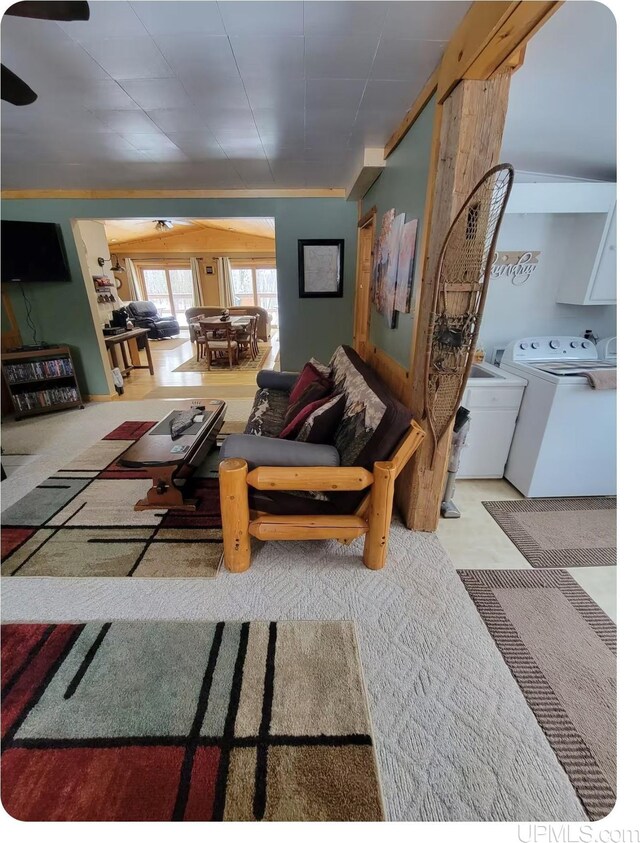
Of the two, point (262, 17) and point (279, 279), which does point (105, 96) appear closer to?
point (262, 17)

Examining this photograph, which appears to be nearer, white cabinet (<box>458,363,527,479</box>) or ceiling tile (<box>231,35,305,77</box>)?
ceiling tile (<box>231,35,305,77</box>)

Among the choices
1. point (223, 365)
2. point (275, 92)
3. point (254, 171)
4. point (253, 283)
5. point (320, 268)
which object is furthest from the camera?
point (253, 283)

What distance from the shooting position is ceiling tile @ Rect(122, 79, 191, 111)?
1.59m

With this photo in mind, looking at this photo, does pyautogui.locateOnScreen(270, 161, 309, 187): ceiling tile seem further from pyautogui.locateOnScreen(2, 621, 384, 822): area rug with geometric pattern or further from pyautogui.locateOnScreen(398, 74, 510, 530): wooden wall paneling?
pyautogui.locateOnScreen(2, 621, 384, 822): area rug with geometric pattern

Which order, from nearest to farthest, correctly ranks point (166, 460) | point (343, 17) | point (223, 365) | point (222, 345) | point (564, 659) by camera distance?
point (343, 17), point (564, 659), point (166, 460), point (222, 345), point (223, 365)

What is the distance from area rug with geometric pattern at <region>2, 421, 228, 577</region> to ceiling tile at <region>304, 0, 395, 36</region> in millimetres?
2267

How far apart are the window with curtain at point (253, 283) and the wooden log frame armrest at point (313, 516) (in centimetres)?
943

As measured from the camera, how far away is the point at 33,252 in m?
3.52

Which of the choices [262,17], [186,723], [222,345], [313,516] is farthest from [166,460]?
[222,345]

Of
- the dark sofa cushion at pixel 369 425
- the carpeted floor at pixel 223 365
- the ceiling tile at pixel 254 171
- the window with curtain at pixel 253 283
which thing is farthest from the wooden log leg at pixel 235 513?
the window with curtain at pixel 253 283

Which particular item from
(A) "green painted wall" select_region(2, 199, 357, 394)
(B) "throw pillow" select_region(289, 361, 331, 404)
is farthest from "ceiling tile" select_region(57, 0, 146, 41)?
(A) "green painted wall" select_region(2, 199, 357, 394)

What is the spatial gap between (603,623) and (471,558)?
21.6 inches

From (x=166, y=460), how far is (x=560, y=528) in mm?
2342
